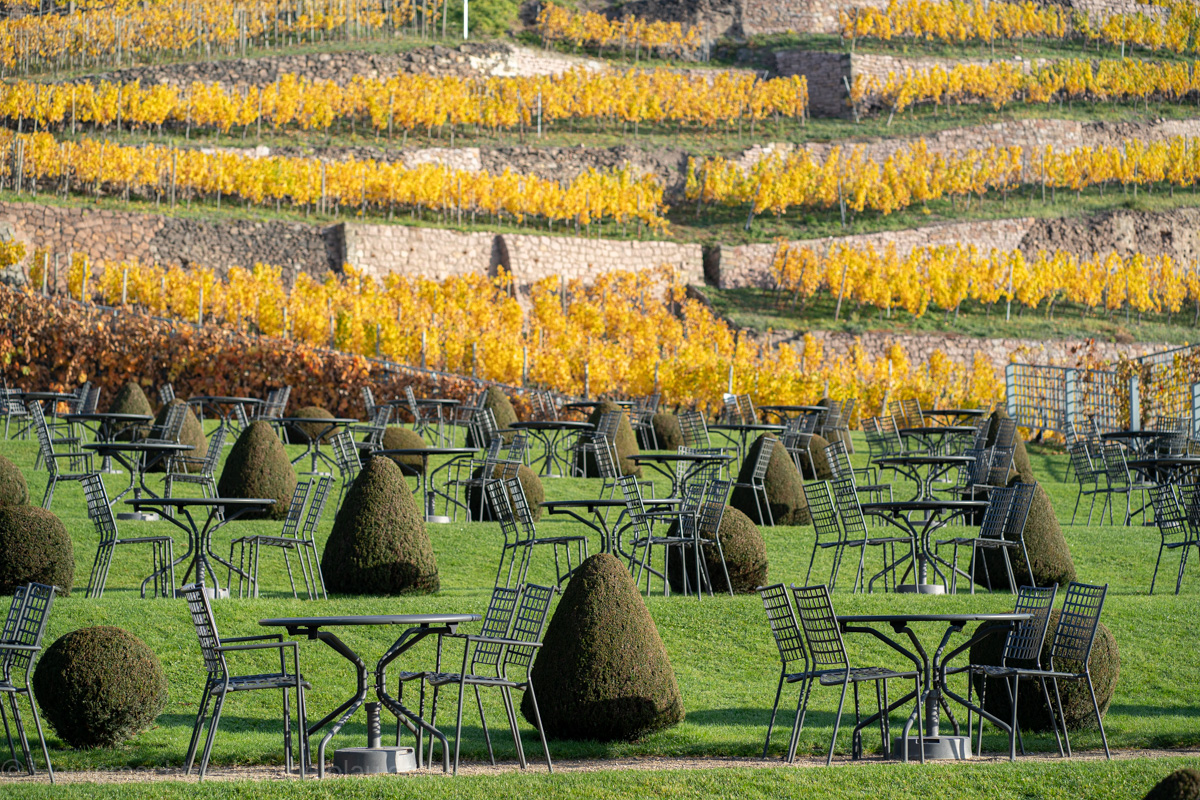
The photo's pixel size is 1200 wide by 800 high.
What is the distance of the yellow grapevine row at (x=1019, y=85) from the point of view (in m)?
50.1

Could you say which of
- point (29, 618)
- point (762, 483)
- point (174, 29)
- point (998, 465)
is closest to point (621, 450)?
point (762, 483)

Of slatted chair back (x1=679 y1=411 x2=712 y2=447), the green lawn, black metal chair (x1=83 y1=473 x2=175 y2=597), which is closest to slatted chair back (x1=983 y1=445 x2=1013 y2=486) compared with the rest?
the green lawn

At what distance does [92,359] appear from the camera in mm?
21875

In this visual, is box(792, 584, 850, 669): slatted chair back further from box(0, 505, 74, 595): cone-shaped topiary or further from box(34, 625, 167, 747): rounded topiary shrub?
box(0, 505, 74, 595): cone-shaped topiary

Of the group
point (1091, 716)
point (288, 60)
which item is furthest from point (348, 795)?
point (288, 60)

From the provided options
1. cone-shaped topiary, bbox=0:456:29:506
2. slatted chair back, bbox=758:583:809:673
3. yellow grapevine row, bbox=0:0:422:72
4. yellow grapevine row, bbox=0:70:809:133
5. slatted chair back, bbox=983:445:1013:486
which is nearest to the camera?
slatted chair back, bbox=758:583:809:673

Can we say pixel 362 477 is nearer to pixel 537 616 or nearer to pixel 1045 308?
→ pixel 537 616

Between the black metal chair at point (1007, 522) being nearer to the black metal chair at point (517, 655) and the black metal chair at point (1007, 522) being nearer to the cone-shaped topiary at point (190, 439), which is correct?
the black metal chair at point (517, 655)

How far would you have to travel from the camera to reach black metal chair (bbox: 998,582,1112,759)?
645 centimetres

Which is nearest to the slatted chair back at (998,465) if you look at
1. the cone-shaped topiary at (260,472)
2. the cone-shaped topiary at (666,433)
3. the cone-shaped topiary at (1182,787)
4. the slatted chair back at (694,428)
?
the slatted chair back at (694,428)

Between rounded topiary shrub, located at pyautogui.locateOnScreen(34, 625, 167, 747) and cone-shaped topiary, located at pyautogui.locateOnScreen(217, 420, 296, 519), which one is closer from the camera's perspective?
rounded topiary shrub, located at pyautogui.locateOnScreen(34, 625, 167, 747)

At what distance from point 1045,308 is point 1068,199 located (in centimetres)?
702

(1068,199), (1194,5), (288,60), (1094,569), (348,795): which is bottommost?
(1094,569)

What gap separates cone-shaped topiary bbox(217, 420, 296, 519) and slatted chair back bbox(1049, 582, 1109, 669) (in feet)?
24.5
